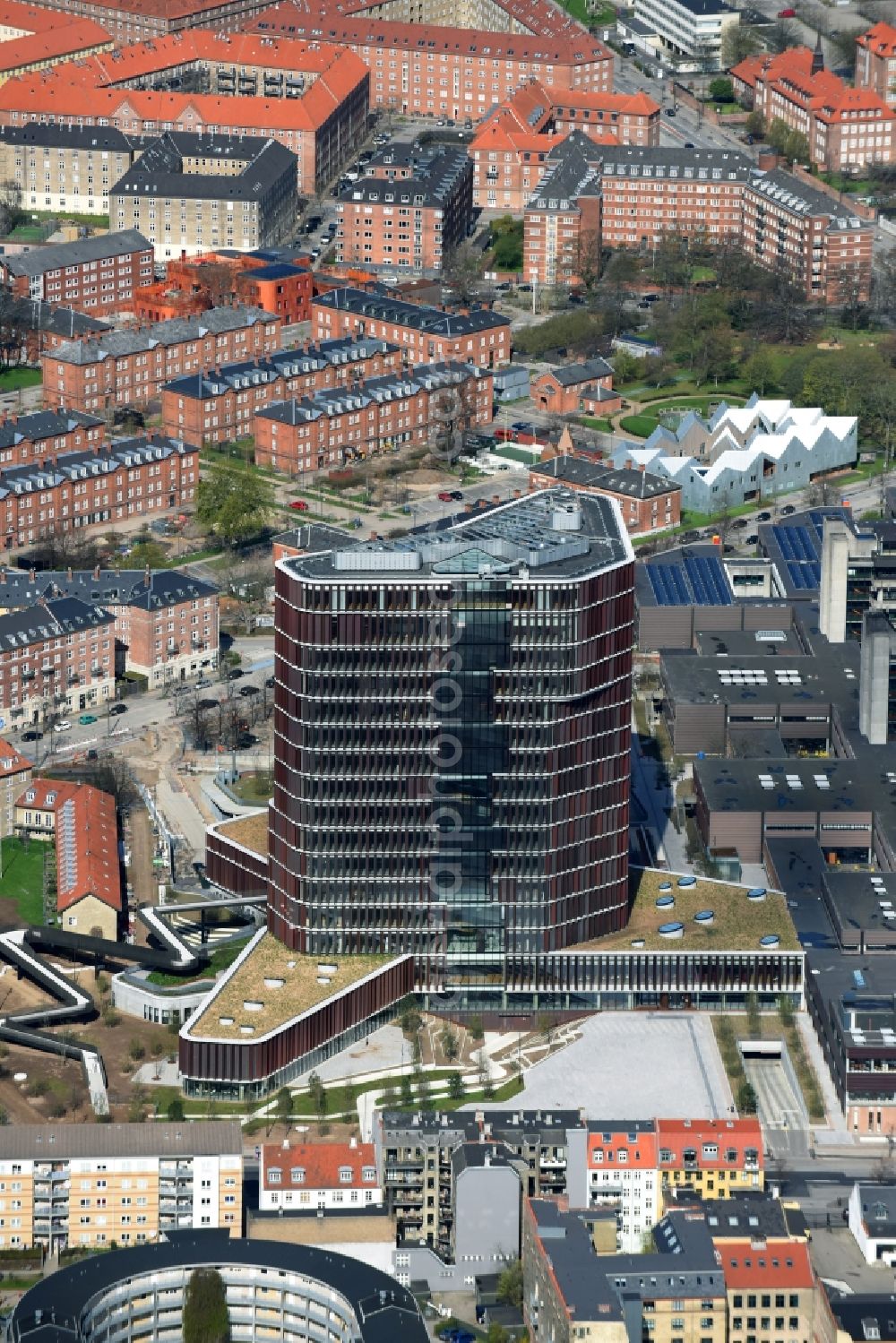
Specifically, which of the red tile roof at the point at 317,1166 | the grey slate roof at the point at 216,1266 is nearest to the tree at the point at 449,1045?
the red tile roof at the point at 317,1166

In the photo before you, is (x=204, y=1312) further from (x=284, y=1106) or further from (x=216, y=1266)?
(x=284, y=1106)

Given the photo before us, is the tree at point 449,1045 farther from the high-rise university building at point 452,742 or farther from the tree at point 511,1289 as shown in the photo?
the tree at point 511,1289

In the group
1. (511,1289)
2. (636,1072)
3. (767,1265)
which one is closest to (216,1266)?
(511,1289)

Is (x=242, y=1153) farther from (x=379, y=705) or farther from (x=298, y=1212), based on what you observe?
(x=379, y=705)

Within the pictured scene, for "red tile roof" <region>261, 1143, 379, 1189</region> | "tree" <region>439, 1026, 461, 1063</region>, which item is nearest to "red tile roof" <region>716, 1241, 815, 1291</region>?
"red tile roof" <region>261, 1143, 379, 1189</region>

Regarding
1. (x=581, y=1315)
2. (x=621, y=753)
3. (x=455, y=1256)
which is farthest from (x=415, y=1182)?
(x=621, y=753)

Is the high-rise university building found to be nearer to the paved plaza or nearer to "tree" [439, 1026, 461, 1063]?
"tree" [439, 1026, 461, 1063]
